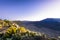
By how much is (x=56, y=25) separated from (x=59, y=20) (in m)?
5.99

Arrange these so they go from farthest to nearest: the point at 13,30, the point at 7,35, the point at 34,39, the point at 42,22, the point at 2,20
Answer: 1. the point at 42,22
2. the point at 2,20
3. the point at 13,30
4. the point at 7,35
5. the point at 34,39

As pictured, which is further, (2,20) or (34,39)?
(2,20)

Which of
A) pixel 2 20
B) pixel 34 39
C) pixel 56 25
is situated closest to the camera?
pixel 34 39

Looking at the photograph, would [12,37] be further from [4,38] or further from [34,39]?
[34,39]

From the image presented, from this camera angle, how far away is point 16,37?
16891 millimetres

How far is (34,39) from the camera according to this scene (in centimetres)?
1661

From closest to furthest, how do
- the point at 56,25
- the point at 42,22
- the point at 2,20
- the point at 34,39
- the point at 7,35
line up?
1. the point at 34,39
2. the point at 7,35
3. the point at 2,20
4. the point at 56,25
5. the point at 42,22

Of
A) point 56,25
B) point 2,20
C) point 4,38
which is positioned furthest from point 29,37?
point 56,25

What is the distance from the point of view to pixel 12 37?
17.3m

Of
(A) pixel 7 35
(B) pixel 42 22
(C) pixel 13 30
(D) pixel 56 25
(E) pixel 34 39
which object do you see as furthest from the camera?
(B) pixel 42 22

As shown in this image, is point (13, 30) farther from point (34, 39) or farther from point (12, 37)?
point (34, 39)

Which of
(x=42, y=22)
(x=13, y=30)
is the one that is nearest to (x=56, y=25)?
(x=42, y=22)

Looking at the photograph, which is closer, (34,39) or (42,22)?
(34,39)

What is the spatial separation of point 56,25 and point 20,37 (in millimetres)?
27263
